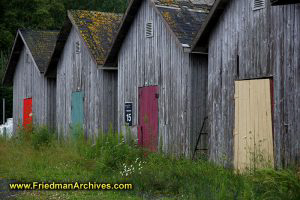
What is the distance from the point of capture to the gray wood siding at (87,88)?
20859 mm

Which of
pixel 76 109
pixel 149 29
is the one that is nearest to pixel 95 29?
pixel 76 109

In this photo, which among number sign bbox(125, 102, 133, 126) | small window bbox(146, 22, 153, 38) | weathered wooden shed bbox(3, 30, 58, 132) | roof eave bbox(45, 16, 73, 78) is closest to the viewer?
small window bbox(146, 22, 153, 38)

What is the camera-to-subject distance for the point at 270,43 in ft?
42.8

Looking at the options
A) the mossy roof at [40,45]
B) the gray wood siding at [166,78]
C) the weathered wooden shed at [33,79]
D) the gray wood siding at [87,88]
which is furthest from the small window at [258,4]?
the mossy roof at [40,45]

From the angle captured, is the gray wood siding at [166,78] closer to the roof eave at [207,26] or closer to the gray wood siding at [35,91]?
the roof eave at [207,26]

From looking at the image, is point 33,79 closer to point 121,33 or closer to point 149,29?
point 121,33

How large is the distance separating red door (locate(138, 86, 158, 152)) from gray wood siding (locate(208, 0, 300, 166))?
280cm

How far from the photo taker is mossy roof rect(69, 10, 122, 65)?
68.1 ft

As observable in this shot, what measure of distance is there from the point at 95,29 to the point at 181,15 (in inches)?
220

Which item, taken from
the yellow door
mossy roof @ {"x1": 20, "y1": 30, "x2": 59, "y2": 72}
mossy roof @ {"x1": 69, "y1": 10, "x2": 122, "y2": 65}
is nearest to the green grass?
the yellow door

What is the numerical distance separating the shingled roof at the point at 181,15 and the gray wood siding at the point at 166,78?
23 cm

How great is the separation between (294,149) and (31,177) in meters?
6.08

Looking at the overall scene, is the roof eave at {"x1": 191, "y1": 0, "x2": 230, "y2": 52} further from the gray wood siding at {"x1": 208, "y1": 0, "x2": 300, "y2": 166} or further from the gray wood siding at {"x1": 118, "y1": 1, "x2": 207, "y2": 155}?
the gray wood siding at {"x1": 118, "y1": 1, "x2": 207, "y2": 155}

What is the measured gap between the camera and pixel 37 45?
2652 centimetres
